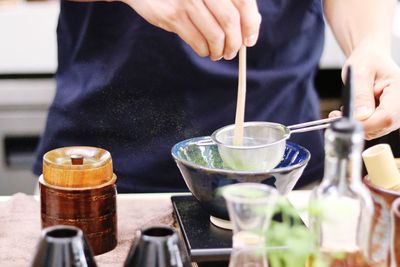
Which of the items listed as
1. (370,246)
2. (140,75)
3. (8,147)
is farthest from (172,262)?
(8,147)

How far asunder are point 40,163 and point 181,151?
484 millimetres

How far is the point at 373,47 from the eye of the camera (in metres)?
1.52

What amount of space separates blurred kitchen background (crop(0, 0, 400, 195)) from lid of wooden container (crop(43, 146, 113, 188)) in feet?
5.26

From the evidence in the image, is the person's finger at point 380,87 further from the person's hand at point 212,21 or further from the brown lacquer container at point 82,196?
the brown lacquer container at point 82,196

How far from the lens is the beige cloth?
1182mm

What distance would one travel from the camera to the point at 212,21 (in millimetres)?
1208

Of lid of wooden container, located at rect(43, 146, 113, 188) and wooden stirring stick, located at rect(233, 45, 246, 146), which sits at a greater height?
wooden stirring stick, located at rect(233, 45, 246, 146)

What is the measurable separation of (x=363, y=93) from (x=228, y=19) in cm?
33

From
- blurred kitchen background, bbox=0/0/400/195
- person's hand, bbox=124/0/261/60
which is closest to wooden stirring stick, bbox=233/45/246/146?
person's hand, bbox=124/0/261/60

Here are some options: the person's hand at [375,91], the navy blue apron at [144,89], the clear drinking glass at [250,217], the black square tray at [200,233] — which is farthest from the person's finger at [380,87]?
the clear drinking glass at [250,217]

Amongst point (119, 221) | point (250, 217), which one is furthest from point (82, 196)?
point (250, 217)

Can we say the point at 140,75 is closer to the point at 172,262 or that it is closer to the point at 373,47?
the point at 373,47

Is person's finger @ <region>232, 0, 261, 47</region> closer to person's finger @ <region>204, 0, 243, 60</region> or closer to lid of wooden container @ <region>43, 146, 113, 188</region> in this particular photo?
person's finger @ <region>204, 0, 243, 60</region>

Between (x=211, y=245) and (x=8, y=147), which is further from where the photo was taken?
(x=8, y=147)
